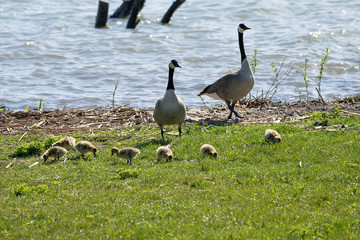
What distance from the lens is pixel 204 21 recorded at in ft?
108

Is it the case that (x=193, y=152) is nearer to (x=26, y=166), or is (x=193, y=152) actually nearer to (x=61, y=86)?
(x=26, y=166)

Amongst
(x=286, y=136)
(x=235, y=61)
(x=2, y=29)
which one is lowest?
(x=2, y=29)

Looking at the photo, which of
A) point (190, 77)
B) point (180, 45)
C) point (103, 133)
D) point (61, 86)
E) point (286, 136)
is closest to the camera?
point (286, 136)

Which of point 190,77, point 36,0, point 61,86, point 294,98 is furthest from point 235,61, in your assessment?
point 36,0

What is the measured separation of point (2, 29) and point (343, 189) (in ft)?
89.0

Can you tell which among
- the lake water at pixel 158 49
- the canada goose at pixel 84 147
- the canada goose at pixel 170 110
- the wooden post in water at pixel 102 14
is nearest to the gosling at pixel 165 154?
the canada goose at pixel 84 147

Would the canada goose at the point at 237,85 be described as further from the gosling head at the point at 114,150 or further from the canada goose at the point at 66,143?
the canada goose at the point at 66,143

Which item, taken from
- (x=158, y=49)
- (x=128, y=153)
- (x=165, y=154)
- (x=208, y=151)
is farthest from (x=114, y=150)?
(x=158, y=49)

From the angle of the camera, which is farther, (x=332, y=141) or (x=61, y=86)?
(x=61, y=86)

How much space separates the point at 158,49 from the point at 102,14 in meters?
4.90

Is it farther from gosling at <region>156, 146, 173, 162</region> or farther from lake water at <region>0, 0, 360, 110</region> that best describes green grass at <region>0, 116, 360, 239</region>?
lake water at <region>0, 0, 360, 110</region>

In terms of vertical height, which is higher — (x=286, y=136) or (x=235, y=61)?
(x=286, y=136)

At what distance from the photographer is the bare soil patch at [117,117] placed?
13.2 metres

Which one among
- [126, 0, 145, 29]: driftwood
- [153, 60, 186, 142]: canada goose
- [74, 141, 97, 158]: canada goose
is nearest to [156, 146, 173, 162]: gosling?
[74, 141, 97, 158]: canada goose
